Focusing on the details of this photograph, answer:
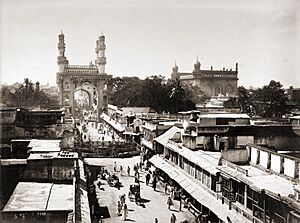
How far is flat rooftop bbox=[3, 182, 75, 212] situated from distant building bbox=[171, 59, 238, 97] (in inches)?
2772

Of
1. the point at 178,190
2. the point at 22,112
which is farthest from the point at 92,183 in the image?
the point at 22,112

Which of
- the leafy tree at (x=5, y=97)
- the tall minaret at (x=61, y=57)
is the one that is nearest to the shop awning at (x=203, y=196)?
the leafy tree at (x=5, y=97)

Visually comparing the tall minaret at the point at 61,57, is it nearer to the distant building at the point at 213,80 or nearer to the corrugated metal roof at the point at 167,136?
the distant building at the point at 213,80

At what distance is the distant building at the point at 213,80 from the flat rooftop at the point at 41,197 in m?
70.4

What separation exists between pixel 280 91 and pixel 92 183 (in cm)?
3160

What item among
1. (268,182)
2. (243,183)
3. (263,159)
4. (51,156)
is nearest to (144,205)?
(51,156)

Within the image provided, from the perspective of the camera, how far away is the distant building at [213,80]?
87.2 metres

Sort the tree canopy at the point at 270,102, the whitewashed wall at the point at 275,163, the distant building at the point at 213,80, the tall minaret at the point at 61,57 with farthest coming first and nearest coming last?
the distant building at the point at 213,80 → the tall minaret at the point at 61,57 → the tree canopy at the point at 270,102 → the whitewashed wall at the point at 275,163

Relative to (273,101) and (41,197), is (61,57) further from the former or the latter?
(41,197)

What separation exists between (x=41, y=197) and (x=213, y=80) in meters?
75.1

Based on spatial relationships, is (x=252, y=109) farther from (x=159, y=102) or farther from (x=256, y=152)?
(x=256, y=152)

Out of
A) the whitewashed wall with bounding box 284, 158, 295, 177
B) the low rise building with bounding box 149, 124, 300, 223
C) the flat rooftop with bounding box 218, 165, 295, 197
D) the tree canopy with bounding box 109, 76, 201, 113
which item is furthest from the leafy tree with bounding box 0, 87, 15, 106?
the whitewashed wall with bounding box 284, 158, 295, 177

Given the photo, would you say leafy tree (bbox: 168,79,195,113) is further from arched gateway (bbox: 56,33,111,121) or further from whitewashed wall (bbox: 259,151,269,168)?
whitewashed wall (bbox: 259,151,269,168)

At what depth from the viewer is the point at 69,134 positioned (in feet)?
101
